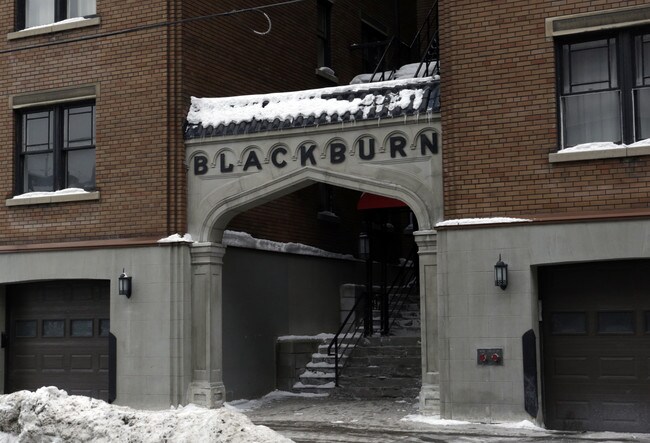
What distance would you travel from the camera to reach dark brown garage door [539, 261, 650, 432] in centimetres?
1407

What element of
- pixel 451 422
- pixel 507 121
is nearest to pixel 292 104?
pixel 507 121

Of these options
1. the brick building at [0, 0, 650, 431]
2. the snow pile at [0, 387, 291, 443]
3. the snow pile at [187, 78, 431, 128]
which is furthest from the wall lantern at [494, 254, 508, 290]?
the snow pile at [0, 387, 291, 443]

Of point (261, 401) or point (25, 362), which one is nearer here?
point (261, 401)

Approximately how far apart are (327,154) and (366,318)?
5.15 metres

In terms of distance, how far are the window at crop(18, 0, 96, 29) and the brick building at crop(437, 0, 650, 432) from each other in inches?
298

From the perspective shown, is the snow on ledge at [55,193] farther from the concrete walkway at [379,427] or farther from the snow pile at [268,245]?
the concrete walkway at [379,427]

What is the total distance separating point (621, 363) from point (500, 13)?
5444mm

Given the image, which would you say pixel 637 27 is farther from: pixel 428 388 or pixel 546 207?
pixel 428 388

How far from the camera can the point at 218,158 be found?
55.9ft

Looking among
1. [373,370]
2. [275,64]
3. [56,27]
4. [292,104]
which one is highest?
[56,27]

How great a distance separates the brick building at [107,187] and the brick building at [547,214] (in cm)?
396

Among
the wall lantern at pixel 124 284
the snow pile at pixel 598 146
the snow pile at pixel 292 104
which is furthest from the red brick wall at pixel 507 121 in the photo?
the wall lantern at pixel 124 284

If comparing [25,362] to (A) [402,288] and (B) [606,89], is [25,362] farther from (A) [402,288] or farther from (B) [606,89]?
(B) [606,89]

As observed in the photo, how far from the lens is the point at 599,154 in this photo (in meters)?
14.0
